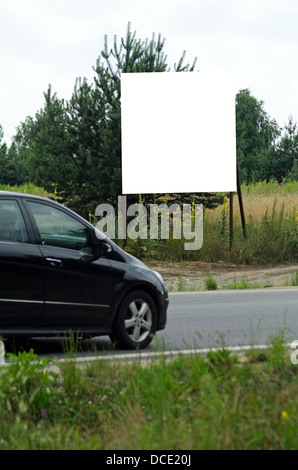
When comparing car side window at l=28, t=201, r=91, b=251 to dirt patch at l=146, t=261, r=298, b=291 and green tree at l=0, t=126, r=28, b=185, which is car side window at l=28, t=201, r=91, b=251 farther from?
green tree at l=0, t=126, r=28, b=185

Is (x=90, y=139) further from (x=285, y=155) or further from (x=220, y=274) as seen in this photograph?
(x=285, y=155)

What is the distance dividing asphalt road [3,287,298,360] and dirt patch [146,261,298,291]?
270 cm

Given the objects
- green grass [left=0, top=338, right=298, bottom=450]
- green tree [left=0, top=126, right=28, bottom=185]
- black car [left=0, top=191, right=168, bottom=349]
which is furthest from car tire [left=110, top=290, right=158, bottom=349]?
green tree [left=0, top=126, right=28, bottom=185]

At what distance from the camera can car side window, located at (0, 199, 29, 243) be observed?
325 inches

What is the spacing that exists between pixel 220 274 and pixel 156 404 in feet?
53.1

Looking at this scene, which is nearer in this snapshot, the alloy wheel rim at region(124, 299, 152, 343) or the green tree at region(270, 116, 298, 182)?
the alloy wheel rim at region(124, 299, 152, 343)

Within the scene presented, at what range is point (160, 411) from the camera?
5383 mm

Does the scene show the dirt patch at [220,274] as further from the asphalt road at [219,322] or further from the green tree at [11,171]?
the green tree at [11,171]

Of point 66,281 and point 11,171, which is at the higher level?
point 11,171

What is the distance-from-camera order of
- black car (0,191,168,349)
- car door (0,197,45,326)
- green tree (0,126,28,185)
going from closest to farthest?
car door (0,197,45,326), black car (0,191,168,349), green tree (0,126,28,185)

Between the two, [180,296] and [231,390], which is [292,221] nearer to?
[180,296]

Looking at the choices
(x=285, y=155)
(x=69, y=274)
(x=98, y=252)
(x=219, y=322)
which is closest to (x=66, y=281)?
(x=69, y=274)

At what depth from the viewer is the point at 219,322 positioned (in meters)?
11.6

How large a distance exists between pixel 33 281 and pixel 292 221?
19.1 meters
